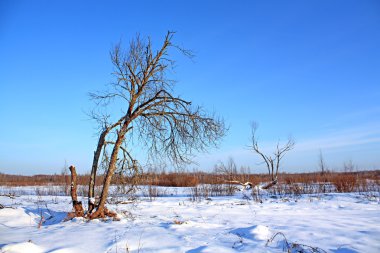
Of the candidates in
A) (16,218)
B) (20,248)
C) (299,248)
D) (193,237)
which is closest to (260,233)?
(299,248)

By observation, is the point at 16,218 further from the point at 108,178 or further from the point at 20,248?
the point at 20,248

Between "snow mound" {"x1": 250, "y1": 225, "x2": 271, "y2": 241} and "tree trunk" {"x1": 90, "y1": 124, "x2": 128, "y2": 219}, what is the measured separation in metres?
4.22

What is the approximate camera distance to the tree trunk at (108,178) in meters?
7.57

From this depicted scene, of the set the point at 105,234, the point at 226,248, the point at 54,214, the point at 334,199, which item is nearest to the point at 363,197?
the point at 334,199

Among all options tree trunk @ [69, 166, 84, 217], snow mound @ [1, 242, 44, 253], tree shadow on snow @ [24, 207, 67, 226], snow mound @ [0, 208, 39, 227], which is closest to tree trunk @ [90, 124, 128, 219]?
tree trunk @ [69, 166, 84, 217]

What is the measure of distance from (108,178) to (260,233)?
4.49 m

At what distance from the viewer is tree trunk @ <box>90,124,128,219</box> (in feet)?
24.8

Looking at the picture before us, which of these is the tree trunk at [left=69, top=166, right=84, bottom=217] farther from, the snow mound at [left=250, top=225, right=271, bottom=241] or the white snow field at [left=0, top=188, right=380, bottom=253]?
the snow mound at [left=250, top=225, right=271, bottom=241]

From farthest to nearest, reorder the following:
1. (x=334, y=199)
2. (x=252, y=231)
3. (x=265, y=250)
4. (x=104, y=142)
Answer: (x=334, y=199), (x=104, y=142), (x=252, y=231), (x=265, y=250)

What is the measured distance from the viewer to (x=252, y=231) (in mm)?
5113

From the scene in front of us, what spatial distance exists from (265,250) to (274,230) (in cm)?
133

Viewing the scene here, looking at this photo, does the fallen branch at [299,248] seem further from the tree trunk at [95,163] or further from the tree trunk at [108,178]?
the tree trunk at [95,163]

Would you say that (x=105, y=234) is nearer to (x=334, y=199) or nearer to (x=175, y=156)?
(x=175, y=156)

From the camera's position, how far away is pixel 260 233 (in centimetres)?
501
